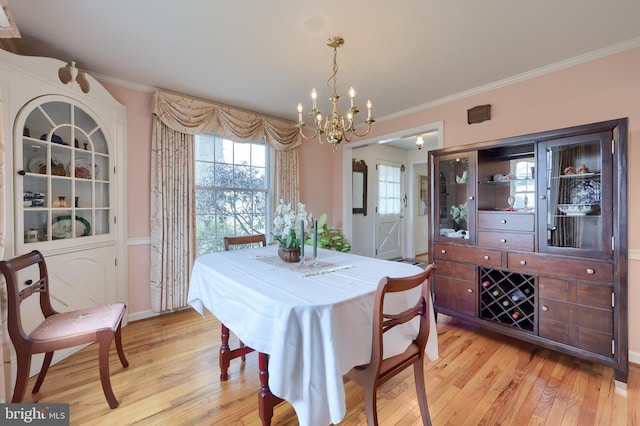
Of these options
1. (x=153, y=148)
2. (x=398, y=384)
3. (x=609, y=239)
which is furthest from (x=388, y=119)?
(x=398, y=384)

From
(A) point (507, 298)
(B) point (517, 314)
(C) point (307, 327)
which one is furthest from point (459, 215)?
(C) point (307, 327)

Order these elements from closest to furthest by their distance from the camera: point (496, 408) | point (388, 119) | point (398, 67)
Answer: point (496, 408), point (398, 67), point (388, 119)

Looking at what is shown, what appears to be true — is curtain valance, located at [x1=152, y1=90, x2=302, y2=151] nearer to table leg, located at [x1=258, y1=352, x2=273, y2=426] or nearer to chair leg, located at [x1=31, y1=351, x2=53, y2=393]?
chair leg, located at [x1=31, y1=351, x2=53, y2=393]

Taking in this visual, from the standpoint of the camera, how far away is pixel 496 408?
167cm

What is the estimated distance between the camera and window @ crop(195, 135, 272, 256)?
3365mm

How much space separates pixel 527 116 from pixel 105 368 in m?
3.90

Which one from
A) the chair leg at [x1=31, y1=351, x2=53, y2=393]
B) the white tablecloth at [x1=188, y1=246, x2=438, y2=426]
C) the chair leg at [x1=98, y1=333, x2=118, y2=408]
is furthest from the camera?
the chair leg at [x1=31, y1=351, x2=53, y2=393]

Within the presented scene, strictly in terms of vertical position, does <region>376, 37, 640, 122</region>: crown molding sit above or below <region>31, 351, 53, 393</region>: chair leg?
above

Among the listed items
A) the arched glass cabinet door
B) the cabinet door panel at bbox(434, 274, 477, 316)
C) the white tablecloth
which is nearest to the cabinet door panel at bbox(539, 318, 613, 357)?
the cabinet door panel at bbox(434, 274, 477, 316)

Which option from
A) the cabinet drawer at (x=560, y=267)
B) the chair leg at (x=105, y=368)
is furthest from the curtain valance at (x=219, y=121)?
the cabinet drawer at (x=560, y=267)

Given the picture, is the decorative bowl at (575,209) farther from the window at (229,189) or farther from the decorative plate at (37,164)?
the decorative plate at (37,164)

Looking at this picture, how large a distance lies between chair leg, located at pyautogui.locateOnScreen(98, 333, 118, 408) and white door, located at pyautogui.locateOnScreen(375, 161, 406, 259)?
458cm

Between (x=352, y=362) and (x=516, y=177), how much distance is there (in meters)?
2.30

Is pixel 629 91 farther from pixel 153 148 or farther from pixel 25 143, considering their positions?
pixel 25 143
